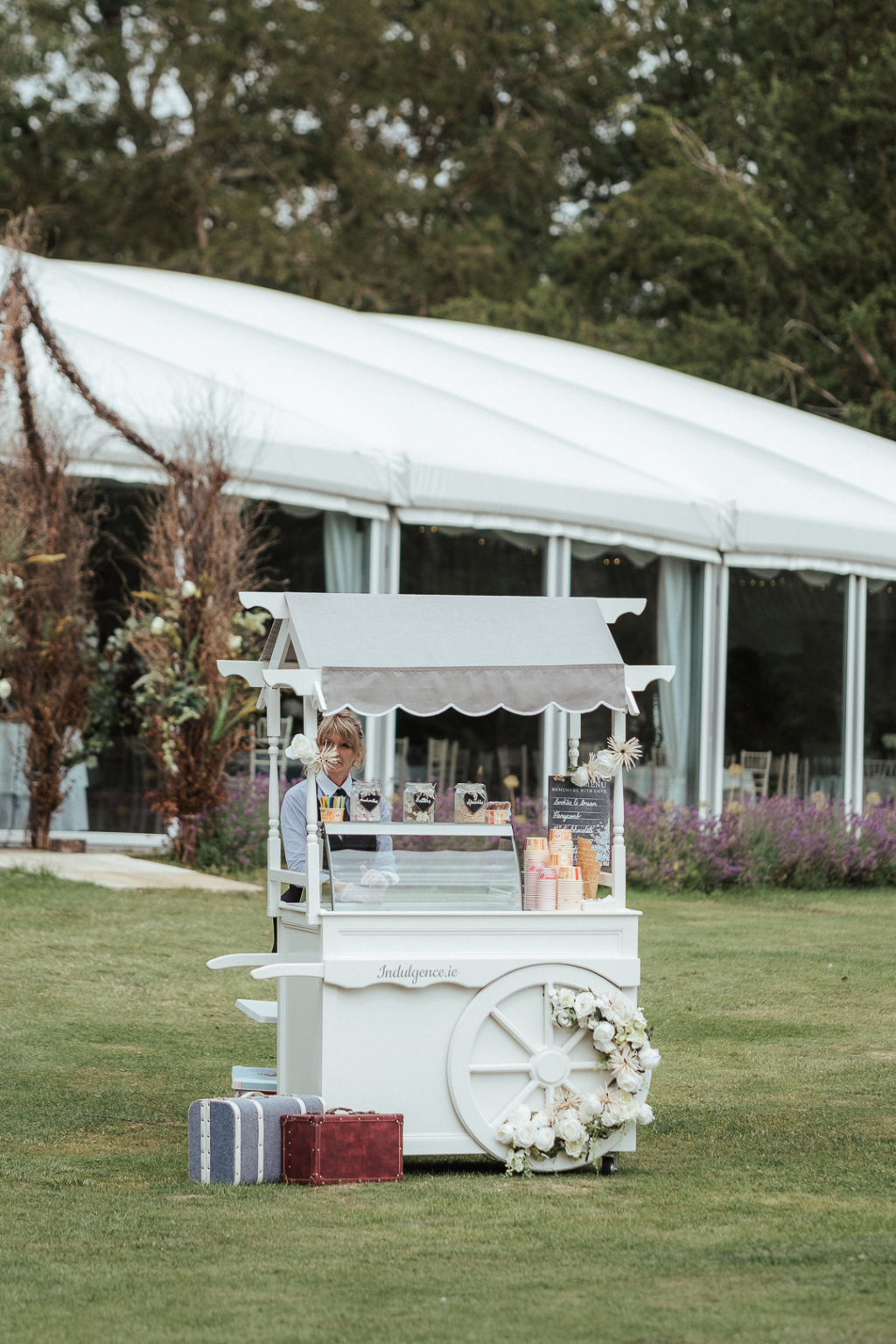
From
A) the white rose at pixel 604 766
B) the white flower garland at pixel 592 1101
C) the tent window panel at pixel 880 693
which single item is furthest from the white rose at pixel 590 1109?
the tent window panel at pixel 880 693

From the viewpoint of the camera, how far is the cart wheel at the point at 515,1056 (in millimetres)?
5559

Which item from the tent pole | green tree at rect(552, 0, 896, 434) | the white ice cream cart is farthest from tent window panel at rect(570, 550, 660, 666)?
green tree at rect(552, 0, 896, 434)

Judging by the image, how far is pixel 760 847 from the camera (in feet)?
45.2

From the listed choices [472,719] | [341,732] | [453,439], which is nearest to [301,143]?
[453,439]

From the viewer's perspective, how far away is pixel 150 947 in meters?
9.56

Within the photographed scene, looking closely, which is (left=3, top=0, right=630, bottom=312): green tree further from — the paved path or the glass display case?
the glass display case

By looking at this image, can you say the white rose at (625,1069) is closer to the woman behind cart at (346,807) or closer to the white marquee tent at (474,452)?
the woman behind cart at (346,807)

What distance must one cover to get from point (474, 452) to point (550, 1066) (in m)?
9.61

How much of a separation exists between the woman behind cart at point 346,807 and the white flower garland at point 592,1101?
0.67m

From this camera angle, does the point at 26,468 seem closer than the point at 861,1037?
No

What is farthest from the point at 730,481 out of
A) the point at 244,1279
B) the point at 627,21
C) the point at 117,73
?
the point at 627,21

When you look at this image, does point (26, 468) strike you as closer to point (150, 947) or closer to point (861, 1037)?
point (150, 947)

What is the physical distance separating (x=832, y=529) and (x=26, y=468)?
6757mm

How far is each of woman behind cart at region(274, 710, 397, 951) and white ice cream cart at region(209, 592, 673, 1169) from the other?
0.05 metres
